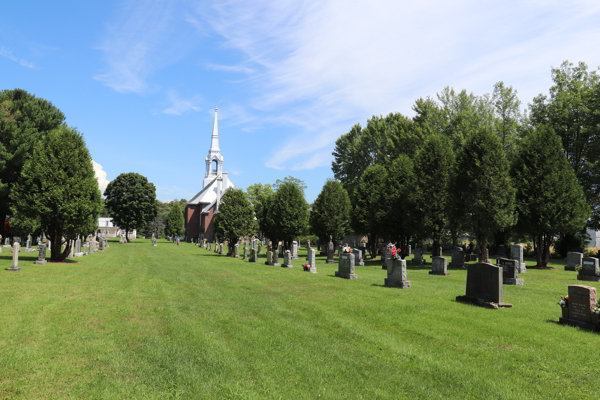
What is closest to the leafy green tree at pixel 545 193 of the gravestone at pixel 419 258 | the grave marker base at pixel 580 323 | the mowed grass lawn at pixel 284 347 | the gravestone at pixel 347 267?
the gravestone at pixel 419 258

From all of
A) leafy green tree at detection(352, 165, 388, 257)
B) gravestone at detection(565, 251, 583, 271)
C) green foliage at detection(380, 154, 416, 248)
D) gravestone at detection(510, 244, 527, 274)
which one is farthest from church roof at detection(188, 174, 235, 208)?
gravestone at detection(565, 251, 583, 271)

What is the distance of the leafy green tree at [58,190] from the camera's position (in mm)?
22906

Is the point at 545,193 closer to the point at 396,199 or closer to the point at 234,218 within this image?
the point at 396,199

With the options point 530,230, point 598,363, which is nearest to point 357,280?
point 598,363

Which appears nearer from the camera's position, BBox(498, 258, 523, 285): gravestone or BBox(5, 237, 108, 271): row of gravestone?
BBox(498, 258, 523, 285): gravestone

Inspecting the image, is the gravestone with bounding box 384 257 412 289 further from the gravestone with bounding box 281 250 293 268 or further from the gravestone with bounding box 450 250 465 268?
the gravestone with bounding box 450 250 465 268

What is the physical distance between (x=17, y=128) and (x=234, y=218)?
19921 mm

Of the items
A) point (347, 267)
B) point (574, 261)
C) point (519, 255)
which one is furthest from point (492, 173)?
point (347, 267)

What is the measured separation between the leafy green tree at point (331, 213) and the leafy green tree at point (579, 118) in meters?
19.0

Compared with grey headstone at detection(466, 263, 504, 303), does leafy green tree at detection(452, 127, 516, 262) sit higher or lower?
higher

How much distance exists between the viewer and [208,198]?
9412 centimetres

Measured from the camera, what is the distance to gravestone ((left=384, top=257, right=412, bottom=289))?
1641 centimetres

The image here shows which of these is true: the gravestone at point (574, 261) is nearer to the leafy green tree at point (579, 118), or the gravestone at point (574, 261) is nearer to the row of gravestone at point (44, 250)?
the leafy green tree at point (579, 118)

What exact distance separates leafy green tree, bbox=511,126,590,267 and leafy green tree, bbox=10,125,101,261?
2800 cm
